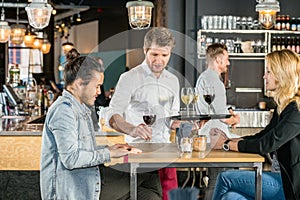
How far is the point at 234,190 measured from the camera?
14.8 ft

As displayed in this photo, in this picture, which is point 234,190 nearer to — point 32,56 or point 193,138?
point 193,138

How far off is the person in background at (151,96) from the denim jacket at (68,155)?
1181mm

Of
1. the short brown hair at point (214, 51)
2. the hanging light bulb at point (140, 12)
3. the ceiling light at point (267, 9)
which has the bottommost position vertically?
the short brown hair at point (214, 51)

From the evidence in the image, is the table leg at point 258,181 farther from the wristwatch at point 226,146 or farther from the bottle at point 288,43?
the bottle at point 288,43

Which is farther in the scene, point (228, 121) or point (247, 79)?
point (247, 79)

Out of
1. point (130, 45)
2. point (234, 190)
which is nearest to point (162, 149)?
point (234, 190)

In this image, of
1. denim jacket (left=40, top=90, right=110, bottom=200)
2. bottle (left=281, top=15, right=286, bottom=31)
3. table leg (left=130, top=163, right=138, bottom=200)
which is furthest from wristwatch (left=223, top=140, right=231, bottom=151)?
bottle (left=281, top=15, right=286, bottom=31)

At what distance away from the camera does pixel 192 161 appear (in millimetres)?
3930

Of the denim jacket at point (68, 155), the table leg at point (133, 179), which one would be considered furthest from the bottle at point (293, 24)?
the denim jacket at point (68, 155)

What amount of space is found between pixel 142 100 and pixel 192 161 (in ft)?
4.09

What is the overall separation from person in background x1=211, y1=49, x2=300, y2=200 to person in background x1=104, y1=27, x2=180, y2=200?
0.63 metres

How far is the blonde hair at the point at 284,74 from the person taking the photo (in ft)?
13.8

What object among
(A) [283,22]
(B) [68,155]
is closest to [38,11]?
(B) [68,155]

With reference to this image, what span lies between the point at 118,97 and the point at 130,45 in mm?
12061
